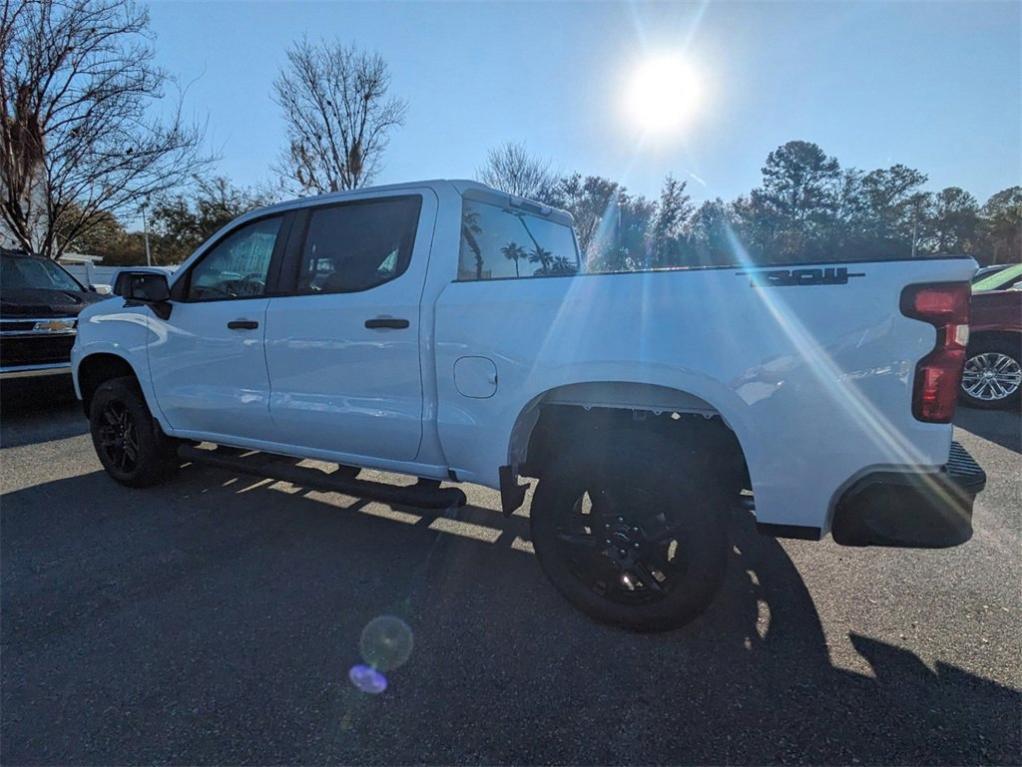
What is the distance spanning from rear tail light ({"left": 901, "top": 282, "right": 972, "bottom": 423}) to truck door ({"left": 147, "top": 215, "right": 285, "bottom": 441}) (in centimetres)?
326

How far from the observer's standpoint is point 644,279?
2.34 meters

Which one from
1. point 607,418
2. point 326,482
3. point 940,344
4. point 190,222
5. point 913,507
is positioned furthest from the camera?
point 190,222

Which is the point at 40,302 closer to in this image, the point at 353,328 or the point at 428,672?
the point at 353,328

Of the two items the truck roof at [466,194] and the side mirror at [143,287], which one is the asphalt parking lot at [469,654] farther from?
the truck roof at [466,194]

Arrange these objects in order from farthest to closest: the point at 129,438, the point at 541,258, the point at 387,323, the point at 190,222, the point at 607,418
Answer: the point at 190,222, the point at 129,438, the point at 541,258, the point at 387,323, the point at 607,418

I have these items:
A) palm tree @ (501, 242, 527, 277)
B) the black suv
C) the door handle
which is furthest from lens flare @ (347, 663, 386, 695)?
the black suv

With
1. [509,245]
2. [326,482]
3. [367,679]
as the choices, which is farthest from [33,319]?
[367,679]

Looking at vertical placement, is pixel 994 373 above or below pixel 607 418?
below

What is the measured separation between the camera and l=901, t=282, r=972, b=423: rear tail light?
190 cm

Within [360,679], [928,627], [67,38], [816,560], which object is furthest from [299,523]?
[67,38]

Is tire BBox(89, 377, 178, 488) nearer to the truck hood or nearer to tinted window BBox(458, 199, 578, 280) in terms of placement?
tinted window BBox(458, 199, 578, 280)

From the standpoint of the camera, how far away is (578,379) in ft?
7.89

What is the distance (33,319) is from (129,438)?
4108mm

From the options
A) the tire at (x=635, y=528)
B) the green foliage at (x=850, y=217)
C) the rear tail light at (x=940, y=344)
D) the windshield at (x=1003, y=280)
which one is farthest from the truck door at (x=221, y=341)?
the green foliage at (x=850, y=217)
